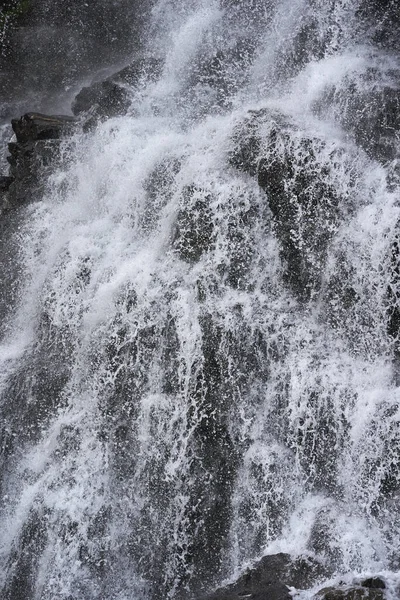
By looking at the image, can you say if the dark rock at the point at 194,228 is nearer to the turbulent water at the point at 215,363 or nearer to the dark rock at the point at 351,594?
the turbulent water at the point at 215,363

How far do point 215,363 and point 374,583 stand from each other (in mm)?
3298

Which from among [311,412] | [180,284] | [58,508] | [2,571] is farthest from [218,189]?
[2,571]

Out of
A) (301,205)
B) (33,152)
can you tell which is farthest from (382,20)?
(33,152)

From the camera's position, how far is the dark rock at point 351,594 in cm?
592

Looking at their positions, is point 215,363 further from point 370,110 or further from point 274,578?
point 370,110

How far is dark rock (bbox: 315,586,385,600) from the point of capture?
592 centimetres

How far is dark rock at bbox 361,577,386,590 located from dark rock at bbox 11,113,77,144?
30.6ft

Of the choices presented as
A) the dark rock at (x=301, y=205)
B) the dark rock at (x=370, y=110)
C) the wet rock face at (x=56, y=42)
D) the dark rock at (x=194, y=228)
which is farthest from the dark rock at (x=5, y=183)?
the dark rock at (x=370, y=110)

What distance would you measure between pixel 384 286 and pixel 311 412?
6.13ft

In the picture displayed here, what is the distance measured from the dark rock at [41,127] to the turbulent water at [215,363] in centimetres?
222

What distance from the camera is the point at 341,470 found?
793 cm

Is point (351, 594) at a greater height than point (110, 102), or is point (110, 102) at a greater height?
point (110, 102)

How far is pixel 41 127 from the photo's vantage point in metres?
12.7

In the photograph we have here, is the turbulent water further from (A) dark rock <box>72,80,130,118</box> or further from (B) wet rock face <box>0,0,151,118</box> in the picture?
(B) wet rock face <box>0,0,151,118</box>
